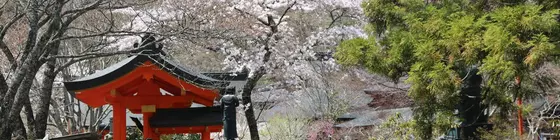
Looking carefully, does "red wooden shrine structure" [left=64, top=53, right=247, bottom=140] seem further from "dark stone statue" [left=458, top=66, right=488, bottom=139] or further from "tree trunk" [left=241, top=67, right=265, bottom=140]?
"tree trunk" [left=241, top=67, right=265, bottom=140]

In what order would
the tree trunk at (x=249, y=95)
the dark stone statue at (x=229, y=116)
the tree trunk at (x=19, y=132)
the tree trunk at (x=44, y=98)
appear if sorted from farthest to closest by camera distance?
the tree trunk at (x=249, y=95) → the tree trunk at (x=44, y=98) → the tree trunk at (x=19, y=132) → the dark stone statue at (x=229, y=116)

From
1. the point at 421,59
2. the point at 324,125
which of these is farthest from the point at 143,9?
the point at 324,125

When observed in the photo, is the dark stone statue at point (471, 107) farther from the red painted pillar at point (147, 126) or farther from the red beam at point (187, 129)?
the red painted pillar at point (147, 126)

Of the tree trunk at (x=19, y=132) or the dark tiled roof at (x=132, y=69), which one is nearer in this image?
the dark tiled roof at (x=132, y=69)

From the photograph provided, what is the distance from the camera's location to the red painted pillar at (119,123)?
26.7 ft

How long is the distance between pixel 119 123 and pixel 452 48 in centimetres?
440

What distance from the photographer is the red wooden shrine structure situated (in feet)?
26.0

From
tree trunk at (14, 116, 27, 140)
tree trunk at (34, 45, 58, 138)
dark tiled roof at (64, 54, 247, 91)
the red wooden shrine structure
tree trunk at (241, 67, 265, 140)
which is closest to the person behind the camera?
dark tiled roof at (64, 54, 247, 91)

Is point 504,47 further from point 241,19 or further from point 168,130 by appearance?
point 241,19

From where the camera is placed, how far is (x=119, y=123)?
819 centimetres

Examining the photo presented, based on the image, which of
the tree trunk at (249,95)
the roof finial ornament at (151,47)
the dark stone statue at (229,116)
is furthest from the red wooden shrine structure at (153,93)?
the tree trunk at (249,95)

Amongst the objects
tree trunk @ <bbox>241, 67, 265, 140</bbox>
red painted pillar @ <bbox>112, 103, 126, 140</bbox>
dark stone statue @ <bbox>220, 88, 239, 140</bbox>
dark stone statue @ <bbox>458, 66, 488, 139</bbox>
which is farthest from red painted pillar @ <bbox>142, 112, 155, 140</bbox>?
tree trunk @ <bbox>241, 67, 265, 140</bbox>

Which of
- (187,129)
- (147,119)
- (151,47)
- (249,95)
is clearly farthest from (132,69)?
(249,95)

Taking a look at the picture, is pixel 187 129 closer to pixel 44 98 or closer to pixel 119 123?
pixel 119 123
